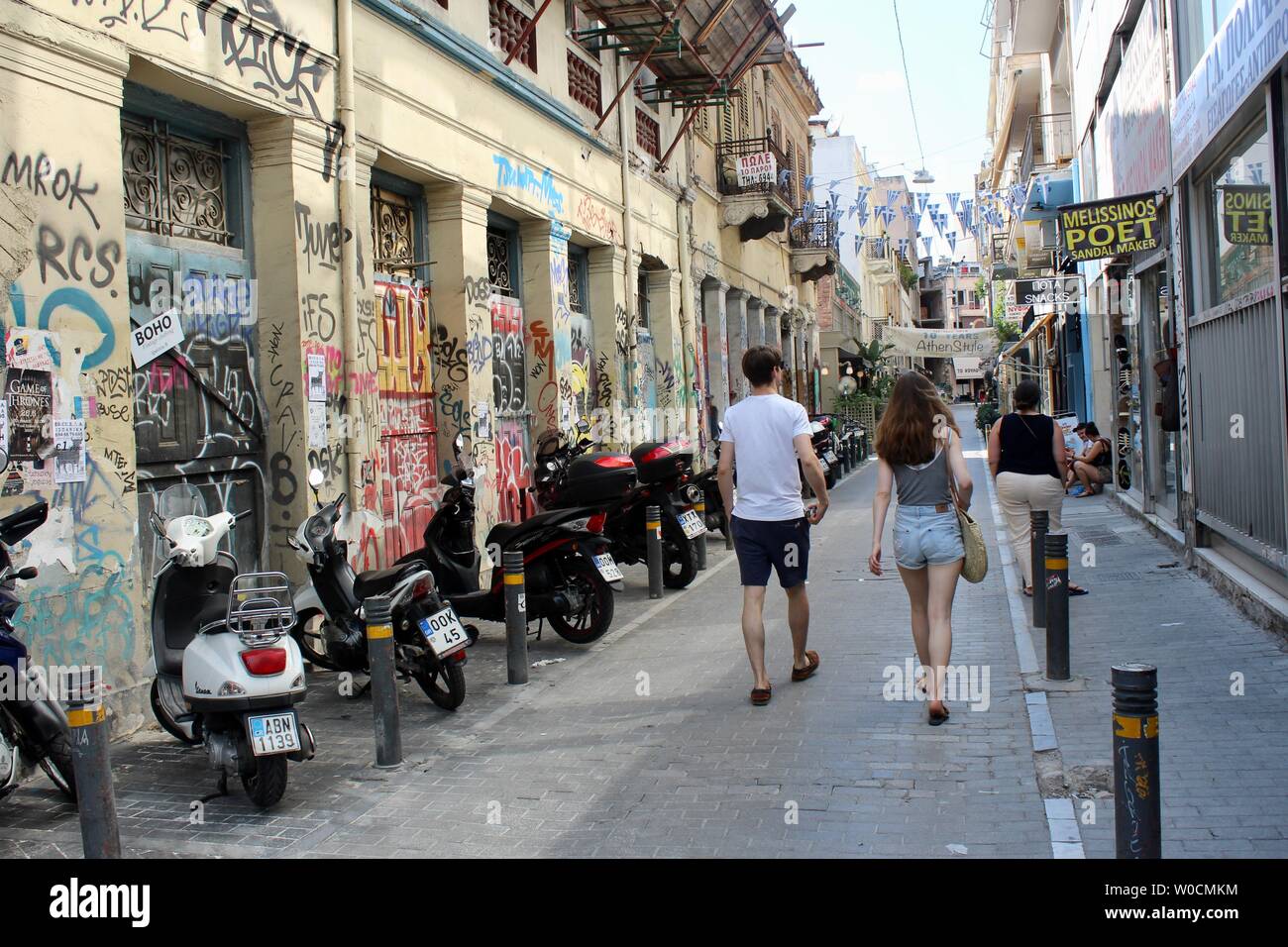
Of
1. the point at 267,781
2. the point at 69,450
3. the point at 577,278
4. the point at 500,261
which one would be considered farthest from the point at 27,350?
the point at 577,278

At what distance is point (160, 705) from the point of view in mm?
5992

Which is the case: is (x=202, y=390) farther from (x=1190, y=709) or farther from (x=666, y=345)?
(x=666, y=345)

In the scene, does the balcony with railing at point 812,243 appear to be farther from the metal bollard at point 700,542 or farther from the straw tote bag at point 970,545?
the straw tote bag at point 970,545

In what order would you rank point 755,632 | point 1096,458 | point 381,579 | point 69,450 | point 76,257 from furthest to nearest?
point 1096,458 → point 381,579 → point 755,632 → point 76,257 → point 69,450

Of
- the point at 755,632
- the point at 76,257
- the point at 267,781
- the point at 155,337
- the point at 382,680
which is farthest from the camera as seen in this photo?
the point at 155,337

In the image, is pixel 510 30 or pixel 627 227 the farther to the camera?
pixel 627 227

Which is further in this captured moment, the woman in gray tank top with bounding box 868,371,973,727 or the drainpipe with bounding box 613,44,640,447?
the drainpipe with bounding box 613,44,640,447

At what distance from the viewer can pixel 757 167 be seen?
934 inches

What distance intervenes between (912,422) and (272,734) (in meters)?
3.62

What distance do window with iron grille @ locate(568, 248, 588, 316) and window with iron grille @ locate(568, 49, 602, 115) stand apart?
2.02 meters

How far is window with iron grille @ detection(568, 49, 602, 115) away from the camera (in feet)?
52.1

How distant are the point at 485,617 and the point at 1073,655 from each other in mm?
4215

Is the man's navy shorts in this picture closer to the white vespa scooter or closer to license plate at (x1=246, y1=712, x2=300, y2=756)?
the white vespa scooter

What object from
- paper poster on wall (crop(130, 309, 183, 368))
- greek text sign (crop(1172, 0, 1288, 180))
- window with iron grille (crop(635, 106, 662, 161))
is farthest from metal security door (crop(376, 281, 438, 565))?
window with iron grille (crop(635, 106, 662, 161))
